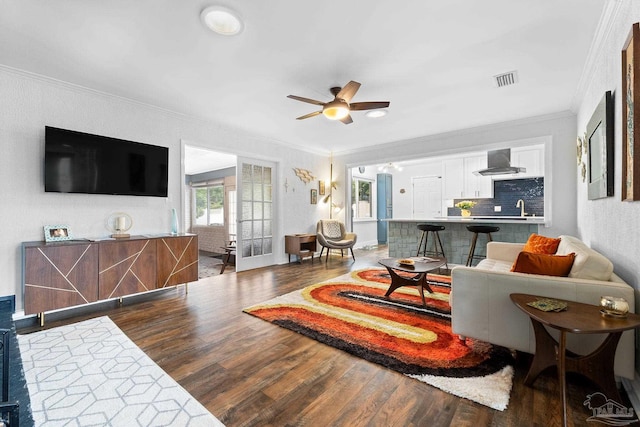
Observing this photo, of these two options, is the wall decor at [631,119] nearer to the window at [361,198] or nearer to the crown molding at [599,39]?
the crown molding at [599,39]

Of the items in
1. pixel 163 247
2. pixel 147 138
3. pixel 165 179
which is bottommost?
pixel 163 247

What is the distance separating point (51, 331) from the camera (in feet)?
8.84

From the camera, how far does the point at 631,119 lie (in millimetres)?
1661

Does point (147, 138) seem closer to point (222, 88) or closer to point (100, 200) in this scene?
point (100, 200)

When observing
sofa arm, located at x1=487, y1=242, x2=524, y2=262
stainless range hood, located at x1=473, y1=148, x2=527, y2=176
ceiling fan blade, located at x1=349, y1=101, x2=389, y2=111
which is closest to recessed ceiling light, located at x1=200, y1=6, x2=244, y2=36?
ceiling fan blade, located at x1=349, y1=101, x2=389, y2=111

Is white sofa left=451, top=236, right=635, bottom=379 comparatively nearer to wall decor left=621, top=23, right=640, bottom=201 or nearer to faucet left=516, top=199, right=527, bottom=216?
wall decor left=621, top=23, right=640, bottom=201

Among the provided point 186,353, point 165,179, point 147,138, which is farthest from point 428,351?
point 147,138

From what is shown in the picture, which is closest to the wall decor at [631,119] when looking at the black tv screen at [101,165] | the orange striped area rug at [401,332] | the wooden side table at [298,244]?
the orange striped area rug at [401,332]

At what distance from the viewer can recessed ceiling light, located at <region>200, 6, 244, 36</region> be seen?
2.13 m

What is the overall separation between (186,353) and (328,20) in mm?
2818

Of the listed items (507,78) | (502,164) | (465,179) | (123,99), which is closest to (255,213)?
(123,99)

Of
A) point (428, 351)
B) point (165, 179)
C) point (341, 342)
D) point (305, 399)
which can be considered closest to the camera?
point (305, 399)

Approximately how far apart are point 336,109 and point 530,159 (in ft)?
18.4

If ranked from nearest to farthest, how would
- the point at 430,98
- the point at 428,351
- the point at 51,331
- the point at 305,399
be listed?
1. the point at 305,399
2. the point at 428,351
3. the point at 51,331
4. the point at 430,98
